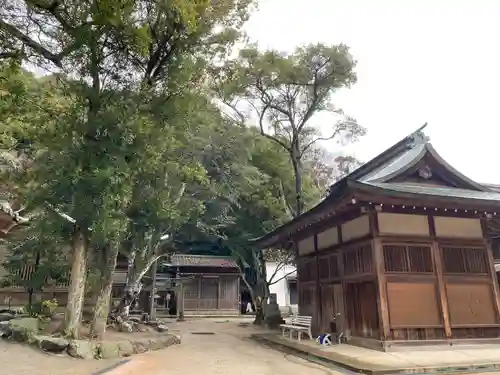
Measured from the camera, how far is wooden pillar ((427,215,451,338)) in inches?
395

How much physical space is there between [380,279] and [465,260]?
3034 mm

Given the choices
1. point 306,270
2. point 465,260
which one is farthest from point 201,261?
point 465,260

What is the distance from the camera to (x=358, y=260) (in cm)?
1107

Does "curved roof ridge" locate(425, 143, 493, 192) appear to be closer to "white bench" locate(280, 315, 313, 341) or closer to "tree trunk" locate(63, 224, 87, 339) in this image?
"white bench" locate(280, 315, 313, 341)

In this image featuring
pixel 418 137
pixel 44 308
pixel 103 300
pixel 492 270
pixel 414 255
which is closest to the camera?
pixel 414 255

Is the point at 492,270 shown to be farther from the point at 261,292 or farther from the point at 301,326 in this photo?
the point at 261,292

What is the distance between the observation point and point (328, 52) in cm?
1827

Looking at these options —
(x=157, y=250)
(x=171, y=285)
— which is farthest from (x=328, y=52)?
(x=171, y=285)

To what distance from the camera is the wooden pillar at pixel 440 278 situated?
10.0 meters

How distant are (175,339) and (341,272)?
614cm

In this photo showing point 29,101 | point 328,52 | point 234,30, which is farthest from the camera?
point 328,52

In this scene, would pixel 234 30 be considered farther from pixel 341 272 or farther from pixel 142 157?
pixel 341 272

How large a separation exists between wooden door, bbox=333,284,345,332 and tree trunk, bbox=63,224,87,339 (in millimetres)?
7791

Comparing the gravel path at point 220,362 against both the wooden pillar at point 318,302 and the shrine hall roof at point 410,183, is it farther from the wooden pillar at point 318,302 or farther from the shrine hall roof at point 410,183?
the shrine hall roof at point 410,183
